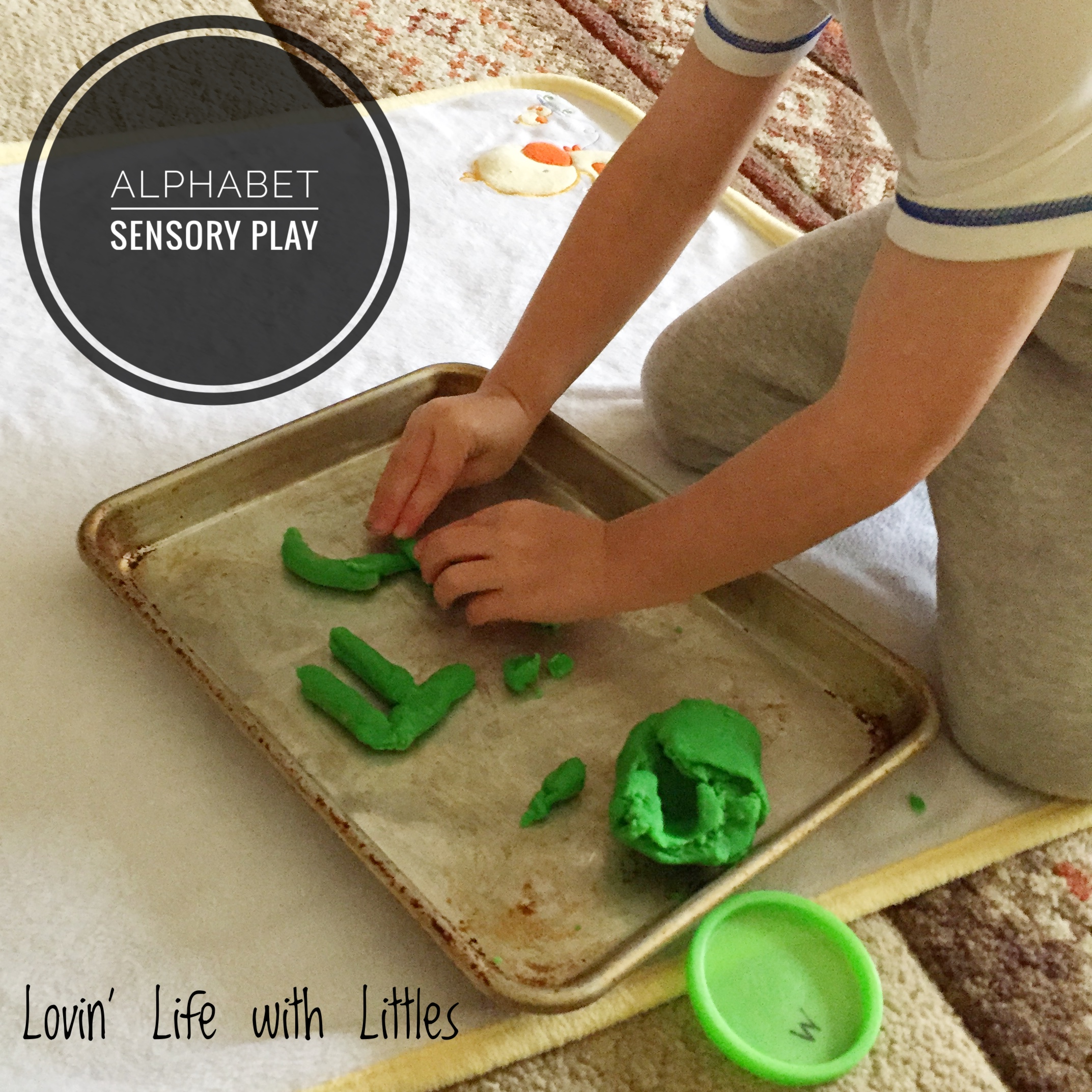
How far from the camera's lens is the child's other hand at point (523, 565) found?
0.57 m

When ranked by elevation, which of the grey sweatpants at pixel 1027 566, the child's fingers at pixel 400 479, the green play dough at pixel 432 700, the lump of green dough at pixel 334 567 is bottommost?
the lump of green dough at pixel 334 567

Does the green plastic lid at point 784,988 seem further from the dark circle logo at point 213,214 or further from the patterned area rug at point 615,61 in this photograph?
the patterned area rug at point 615,61

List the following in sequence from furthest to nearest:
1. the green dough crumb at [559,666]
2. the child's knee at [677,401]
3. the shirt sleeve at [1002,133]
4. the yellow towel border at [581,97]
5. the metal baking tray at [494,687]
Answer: the yellow towel border at [581,97], the child's knee at [677,401], the green dough crumb at [559,666], the metal baking tray at [494,687], the shirt sleeve at [1002,133]

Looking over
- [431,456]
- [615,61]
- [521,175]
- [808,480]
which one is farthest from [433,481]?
[615,61]

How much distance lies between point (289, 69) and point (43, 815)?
0.82 m

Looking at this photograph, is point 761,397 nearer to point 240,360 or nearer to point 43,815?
point 240,360

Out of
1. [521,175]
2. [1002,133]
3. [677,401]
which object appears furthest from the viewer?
[521,175]

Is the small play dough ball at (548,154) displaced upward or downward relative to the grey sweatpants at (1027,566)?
downward

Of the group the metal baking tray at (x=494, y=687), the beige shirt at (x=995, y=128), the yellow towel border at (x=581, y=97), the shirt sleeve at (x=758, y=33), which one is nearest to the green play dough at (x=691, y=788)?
the metal baking tray at (x=494, y=687)

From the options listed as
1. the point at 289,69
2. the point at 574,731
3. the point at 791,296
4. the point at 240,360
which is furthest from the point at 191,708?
the point at 289,69

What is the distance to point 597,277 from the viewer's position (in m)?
0.66

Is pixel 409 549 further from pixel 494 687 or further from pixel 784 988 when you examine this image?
pixel 784 988

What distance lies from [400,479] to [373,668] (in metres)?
0.12

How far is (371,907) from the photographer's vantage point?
0.52 metres
